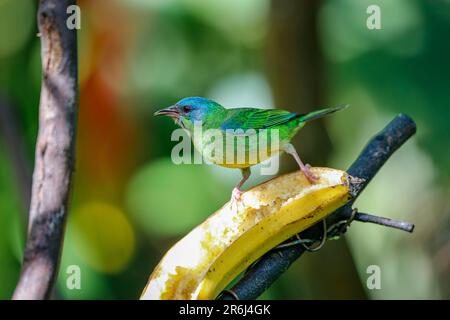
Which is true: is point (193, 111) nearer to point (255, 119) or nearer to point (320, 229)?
point (255, 119)

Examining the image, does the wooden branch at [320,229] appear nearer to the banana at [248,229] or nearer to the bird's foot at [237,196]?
the banana at [248,229]

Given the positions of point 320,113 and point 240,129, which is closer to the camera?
point 320,113

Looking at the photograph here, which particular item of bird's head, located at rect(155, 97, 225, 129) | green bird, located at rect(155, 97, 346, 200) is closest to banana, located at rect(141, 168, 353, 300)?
green bird, located at rect(155, 97, 346, 200)

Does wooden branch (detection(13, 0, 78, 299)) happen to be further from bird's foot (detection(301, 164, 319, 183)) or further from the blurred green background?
the blurred green background

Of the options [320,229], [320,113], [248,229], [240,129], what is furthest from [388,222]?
[240,129]

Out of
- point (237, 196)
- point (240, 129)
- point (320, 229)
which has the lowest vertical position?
point (320, 229)

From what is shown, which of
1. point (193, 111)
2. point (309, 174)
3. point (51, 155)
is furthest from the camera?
point (193, 111)

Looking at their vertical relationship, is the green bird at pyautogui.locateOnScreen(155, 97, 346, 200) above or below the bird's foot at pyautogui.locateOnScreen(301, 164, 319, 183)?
above

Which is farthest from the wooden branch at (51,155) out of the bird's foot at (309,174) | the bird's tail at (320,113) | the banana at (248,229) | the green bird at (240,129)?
the bird's tail at (320,113)
